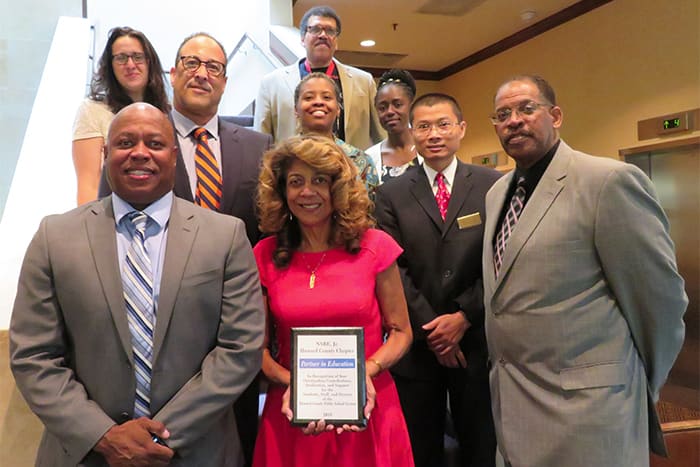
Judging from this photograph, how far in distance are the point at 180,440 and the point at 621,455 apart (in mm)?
1409

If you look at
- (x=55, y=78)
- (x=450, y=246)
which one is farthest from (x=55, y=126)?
(x=450, y=246)

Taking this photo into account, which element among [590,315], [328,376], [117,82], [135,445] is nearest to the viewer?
[135,445]

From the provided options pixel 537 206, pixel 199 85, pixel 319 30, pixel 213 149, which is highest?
pixel 319 30

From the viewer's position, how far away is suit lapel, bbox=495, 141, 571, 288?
2.03m

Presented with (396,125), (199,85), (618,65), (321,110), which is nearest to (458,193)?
(321,110)

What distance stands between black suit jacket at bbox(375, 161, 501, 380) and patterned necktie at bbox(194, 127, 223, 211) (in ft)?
2.50

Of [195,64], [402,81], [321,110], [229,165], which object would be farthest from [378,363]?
[402,81]

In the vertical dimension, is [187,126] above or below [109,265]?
above

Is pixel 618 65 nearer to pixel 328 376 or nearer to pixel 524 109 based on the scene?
pixel 524 109

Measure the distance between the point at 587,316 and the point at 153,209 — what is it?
1448 millimetres

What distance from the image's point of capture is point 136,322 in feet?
5.57

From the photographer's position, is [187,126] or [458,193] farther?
[458,193]

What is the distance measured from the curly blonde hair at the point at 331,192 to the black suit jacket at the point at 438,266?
17.4 inches

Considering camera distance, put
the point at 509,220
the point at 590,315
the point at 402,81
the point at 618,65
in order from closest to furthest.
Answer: the point at 590,315, the point at 509,220, the point at 402,81, the point at 618,65
